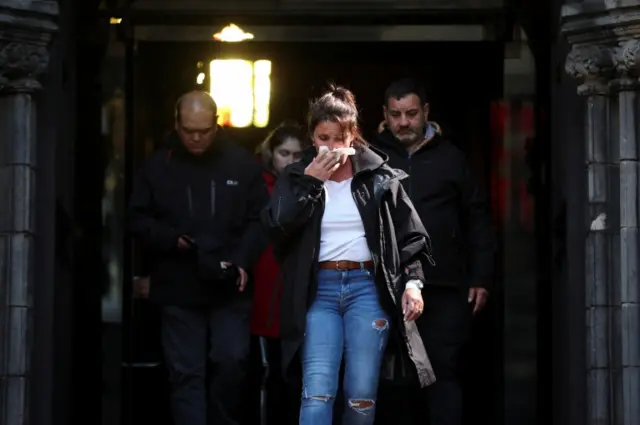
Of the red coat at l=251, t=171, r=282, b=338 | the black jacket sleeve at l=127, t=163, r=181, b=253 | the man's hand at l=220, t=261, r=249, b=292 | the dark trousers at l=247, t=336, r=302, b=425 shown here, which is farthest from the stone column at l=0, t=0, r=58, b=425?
the dark trousers at l=247, t=336, r=302, b=425

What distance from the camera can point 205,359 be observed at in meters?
9.79

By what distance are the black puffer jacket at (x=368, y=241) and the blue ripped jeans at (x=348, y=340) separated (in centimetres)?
5

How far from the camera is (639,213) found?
8.80 meters

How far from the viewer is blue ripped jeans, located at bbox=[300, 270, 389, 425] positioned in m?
8.43

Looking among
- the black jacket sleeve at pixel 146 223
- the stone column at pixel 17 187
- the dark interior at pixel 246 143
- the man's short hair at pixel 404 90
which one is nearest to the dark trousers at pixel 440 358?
the dark interior at pixel 246 143

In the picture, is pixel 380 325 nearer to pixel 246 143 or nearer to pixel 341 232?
pixel 341 232

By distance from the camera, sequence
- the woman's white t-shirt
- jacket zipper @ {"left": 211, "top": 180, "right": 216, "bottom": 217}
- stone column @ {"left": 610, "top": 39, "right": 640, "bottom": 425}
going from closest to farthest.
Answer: the woman's white t-shirt, stone column @ {"left": 610, "top": 39, "right": 640, "bottom": 425}, jacket zipper @ {"left": 211, "top": 180, "right": 216, "bottom": 217}

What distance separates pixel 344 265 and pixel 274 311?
Result: 152 cm

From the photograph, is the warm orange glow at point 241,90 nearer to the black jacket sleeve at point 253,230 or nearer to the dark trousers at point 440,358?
the black jacket sleeve at point 253,230

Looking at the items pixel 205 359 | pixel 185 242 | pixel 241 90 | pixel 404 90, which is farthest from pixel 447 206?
pixel 241 90

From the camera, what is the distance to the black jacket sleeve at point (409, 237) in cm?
864

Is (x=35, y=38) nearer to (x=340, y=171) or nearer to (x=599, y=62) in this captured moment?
(x=340, y=171)

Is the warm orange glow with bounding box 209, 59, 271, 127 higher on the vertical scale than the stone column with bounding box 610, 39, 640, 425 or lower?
higher

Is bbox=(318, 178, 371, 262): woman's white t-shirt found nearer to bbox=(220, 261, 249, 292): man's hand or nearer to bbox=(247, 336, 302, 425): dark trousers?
bbox=(220, 261, 249, 292): man's hand
